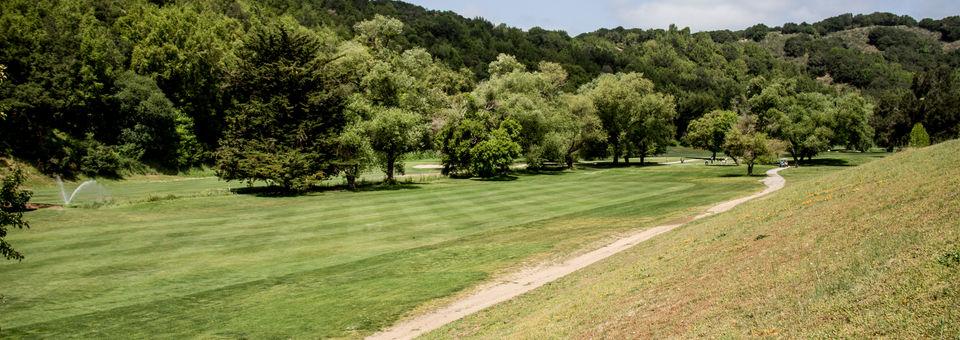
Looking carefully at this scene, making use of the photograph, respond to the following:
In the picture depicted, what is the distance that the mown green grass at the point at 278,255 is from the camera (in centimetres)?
1630

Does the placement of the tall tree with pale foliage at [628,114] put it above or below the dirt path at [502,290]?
above

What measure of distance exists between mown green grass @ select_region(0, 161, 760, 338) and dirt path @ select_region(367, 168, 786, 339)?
925mm

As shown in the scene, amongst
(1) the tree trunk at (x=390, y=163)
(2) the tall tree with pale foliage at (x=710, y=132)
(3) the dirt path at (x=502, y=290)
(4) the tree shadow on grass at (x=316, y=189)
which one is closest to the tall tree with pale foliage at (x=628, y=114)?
(2) the tall tree with pale foliage at (x=710, y=132)

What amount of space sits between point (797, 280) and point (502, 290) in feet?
33.7

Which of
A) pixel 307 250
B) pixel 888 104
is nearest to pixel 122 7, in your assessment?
pixel 307 250

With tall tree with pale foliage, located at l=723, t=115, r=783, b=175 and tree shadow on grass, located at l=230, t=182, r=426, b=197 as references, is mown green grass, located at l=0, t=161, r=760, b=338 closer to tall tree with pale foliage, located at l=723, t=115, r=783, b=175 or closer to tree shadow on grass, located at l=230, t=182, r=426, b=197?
tree shadow on grass, located at l=230, t=182, r=426, b=197

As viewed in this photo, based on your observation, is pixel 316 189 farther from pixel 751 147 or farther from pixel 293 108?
pixel 751 147

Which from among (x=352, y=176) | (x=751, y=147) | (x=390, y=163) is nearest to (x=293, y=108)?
(x=352, y=176)

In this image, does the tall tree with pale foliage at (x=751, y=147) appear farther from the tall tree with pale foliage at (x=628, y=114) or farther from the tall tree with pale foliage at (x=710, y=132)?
the tall tree with pale foliage at (x=710, y=132)

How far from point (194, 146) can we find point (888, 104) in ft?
373

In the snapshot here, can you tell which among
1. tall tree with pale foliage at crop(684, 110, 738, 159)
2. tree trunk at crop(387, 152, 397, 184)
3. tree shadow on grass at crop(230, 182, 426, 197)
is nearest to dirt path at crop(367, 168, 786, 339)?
tree shadow on grass at crop(230, 182, 426, 197)

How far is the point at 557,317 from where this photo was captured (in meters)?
12.8

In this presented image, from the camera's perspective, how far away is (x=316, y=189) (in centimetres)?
5459

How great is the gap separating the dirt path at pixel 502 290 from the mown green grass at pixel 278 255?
36.4 inches
